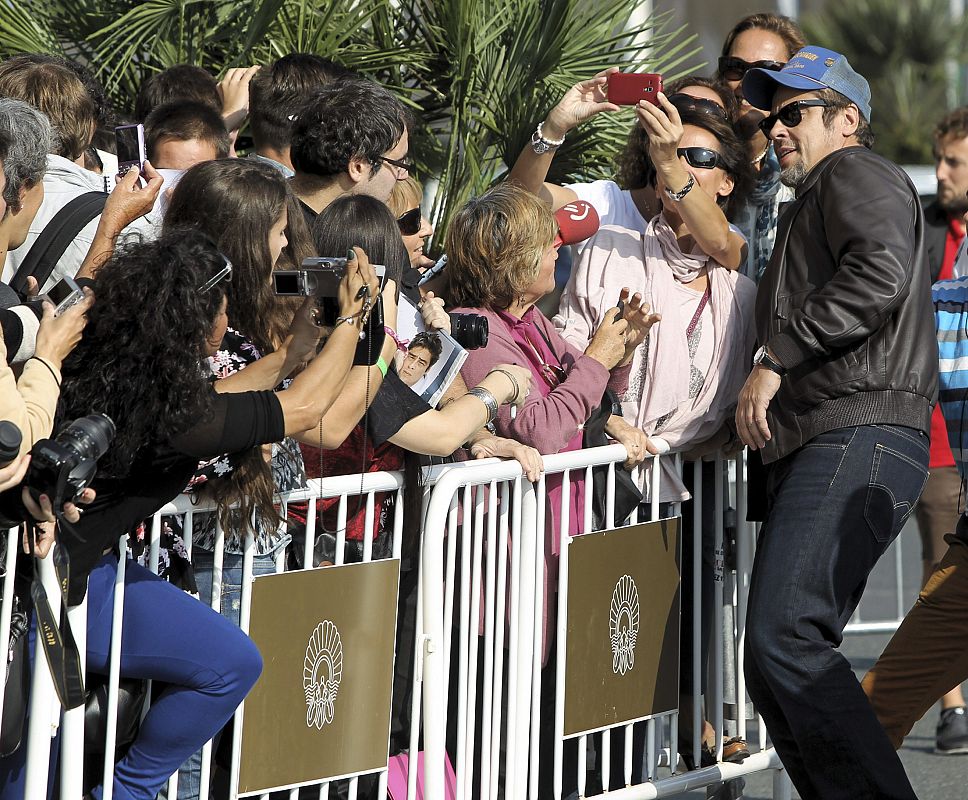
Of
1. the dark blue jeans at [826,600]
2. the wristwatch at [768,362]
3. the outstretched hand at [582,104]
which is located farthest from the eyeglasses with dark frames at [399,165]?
the dark blue jeans at [826,600]

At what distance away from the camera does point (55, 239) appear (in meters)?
3.89

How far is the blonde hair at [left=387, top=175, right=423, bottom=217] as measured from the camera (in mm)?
4562

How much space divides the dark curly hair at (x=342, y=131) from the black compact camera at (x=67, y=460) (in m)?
1.68

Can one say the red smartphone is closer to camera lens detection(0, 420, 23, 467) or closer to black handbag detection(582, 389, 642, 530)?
black handbag detection(582, 389, 642, 530)

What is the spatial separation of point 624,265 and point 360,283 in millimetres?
1494

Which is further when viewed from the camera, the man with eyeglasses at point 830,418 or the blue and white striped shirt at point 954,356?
the blue and white striped shirt at point 954,356

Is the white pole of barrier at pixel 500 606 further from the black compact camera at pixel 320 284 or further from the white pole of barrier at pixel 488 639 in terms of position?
the black compact camera at pixel 320 284

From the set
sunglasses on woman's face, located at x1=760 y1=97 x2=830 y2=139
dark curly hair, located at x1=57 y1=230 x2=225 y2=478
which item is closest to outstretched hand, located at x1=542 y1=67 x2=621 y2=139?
sunglasses on woman's face, located at x1=760 y1=97 x2=830 y2=139

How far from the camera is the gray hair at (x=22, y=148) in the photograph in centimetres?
332

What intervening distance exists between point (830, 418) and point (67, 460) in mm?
2177

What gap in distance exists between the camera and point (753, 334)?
4.53m

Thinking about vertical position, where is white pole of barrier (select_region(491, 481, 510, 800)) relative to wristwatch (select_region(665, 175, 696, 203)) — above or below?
below

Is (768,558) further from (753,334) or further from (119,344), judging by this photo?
(119,344)

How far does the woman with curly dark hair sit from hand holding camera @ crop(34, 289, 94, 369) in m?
0.06
